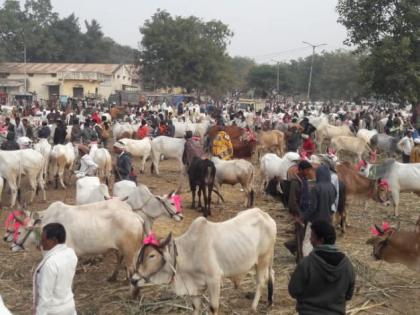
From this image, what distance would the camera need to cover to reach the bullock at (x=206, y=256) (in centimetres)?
539

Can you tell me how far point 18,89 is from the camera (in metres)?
51.2

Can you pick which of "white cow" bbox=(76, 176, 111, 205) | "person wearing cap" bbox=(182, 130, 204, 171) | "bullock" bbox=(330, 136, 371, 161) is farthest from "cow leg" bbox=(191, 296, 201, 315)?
"bullock" bbox=(330, 136, 371, 161)

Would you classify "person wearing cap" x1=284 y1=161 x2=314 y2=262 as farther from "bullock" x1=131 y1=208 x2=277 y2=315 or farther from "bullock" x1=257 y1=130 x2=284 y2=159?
"bullock" x1=257 y1=130 x2=284 y2=159

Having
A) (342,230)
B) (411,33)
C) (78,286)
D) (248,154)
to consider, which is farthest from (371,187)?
(411,33)

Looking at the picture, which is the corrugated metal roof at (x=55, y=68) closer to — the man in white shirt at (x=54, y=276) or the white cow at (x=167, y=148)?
the white cow at (x=167, y=148)

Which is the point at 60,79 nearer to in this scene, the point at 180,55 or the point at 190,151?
the point at 180,55

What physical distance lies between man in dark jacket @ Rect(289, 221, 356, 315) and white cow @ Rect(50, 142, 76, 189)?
32.9ft

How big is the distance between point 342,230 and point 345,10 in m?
14.9

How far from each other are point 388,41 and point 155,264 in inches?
707

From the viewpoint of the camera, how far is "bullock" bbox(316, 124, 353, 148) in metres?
20.7

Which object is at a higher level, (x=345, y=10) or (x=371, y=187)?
(x=345, y=10)

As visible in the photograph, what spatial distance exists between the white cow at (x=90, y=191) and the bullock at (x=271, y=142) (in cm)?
951

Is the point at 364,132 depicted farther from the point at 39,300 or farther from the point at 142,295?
the point at 39,300

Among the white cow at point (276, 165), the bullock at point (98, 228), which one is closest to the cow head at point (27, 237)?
the bullock at point (98, 228)
